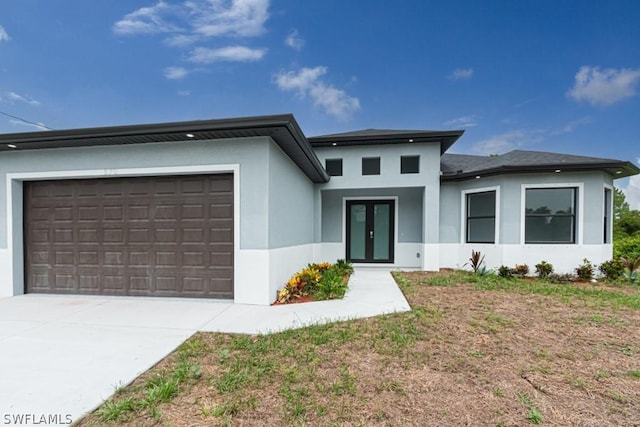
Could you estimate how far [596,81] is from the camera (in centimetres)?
1163

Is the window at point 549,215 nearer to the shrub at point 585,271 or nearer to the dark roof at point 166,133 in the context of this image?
the shrub at point 585,271

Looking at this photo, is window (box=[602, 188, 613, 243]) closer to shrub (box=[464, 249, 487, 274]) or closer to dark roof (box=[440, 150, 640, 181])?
dark roof (box=[440, 150, 640, 181])

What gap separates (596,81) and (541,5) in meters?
5.83

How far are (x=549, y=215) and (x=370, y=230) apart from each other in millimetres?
5529

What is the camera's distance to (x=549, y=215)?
8.38 m

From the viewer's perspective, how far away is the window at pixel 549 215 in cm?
834

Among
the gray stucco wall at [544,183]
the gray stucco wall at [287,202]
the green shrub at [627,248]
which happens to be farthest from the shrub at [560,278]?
the gray stucco wall at [287,202]

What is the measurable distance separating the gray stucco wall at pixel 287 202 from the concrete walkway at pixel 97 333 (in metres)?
1.58

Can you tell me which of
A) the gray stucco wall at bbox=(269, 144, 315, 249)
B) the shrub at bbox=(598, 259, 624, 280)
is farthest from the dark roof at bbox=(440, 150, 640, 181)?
the gray stucco wall at bbox=(269, 144, 315, 249)

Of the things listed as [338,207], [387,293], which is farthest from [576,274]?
[338,207]

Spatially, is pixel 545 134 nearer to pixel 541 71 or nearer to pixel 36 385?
pixel 541 71

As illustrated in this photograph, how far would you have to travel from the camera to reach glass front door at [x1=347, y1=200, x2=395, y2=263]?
1045cm
